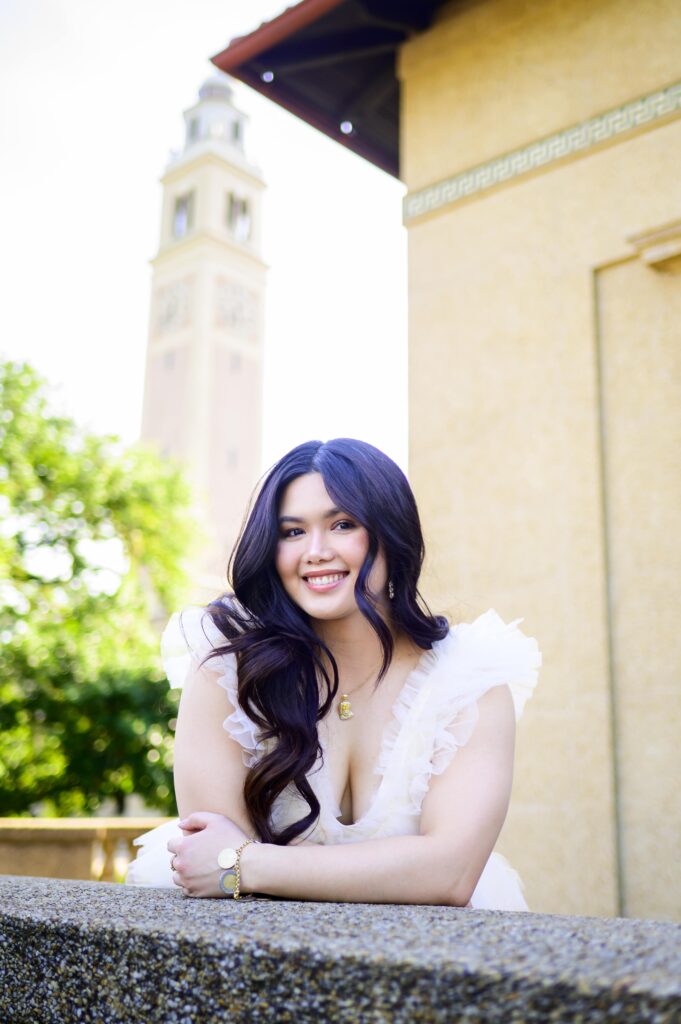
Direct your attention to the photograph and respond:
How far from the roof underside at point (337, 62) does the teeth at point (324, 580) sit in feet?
13.3

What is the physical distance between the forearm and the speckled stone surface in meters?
0.37

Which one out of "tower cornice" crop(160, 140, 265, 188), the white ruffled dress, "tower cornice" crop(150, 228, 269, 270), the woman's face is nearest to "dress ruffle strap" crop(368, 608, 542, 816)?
the white ruffled dress

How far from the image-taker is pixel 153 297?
38.1 metres

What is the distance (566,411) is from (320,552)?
8.33 ft

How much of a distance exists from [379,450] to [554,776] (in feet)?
7.56

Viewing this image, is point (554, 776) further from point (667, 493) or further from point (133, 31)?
point (133, 31)

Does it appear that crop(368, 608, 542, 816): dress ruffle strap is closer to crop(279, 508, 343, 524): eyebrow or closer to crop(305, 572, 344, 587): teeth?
crop(305, 572, 344, 587): teeth

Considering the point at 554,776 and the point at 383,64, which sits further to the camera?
the point at 383,64

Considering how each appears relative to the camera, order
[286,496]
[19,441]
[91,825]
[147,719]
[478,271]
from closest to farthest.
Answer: [286,496], [478,271], [91,825], [147,719], [19,441]

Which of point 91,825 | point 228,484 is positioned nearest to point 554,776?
point 91,825

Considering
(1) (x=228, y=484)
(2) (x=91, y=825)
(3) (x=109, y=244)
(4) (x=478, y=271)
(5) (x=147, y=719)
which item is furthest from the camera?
(1) (x=228, y=484)

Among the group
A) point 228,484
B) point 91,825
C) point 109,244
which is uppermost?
point 109,244

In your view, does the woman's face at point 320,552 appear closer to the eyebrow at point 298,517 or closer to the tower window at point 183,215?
the eyebrow at point 298,517

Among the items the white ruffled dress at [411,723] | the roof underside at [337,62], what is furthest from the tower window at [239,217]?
the white ruffled dress at [411,723]
